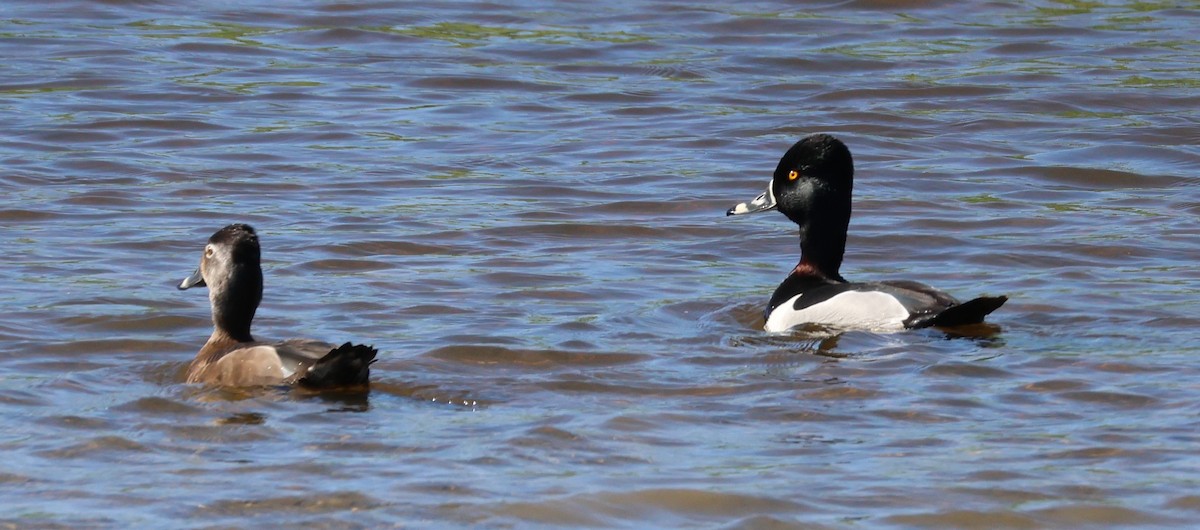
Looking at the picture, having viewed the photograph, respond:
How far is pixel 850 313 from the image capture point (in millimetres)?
9344

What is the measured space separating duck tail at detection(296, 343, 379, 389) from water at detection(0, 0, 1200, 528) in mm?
91

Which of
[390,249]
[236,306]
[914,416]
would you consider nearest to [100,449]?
[236,306]

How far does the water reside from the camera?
6.50m

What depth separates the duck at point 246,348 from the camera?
7.57 metres

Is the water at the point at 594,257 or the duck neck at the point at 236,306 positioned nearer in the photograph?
the water at the point at 594,257

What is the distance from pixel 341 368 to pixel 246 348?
2.07 feet

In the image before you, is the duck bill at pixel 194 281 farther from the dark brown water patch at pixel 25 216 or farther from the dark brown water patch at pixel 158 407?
the dark brown water patch at pixel 25 216

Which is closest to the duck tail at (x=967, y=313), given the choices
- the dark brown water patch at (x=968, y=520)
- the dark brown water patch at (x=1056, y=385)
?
the dark brown water patch at (x=1056, y=385)

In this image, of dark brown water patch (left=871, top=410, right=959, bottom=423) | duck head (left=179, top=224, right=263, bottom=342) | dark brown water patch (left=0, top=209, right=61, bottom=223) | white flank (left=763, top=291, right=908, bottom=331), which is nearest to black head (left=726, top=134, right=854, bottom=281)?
white flank (left=763, top=291, right=908, bottom=331)

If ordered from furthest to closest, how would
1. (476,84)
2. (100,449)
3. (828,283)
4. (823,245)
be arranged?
1. (476,84)
2. (823,245)
3. (828,283)
4. (100,449)

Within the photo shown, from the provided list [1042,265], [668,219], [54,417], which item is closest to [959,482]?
[54,417]

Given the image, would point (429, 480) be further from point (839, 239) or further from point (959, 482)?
point (839, 239)

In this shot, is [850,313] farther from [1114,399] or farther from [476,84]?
[476,84]

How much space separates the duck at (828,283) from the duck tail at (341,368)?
250cm
